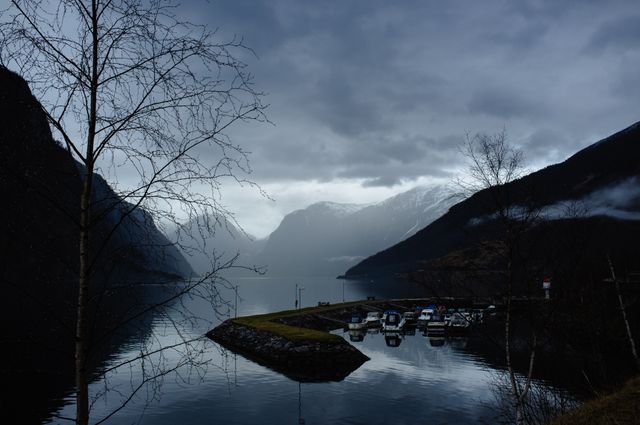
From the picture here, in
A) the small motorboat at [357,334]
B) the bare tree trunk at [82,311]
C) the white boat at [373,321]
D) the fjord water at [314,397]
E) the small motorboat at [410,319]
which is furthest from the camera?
the white boat at [373,321]

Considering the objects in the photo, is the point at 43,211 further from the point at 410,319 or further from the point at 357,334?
the point at 410,319

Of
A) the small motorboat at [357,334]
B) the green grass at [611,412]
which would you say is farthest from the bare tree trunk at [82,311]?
the small motorboat at [357,334]

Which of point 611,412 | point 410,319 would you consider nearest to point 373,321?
point 410,319

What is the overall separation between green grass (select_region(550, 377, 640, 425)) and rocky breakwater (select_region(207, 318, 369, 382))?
34448 mm

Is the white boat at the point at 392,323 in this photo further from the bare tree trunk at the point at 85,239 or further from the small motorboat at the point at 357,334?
the bare tree trunk at the point at 85,239

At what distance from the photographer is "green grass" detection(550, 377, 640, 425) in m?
12.7

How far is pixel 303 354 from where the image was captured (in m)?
52.3

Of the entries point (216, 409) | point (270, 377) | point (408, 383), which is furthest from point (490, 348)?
point (216, 409)

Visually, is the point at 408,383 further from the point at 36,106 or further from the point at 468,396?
the point at 36,106

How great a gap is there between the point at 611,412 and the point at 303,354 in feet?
138

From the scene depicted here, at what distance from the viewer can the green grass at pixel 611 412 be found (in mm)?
12703

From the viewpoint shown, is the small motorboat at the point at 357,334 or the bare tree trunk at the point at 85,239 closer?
the bare tree trunk at the point at 85,239

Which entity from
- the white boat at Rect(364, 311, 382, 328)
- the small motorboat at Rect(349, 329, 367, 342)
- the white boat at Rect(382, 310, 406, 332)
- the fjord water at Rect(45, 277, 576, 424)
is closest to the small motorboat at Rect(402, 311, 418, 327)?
the white boat at Rect(382, 310, 406, 332)

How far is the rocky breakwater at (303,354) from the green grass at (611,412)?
34448mm
